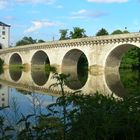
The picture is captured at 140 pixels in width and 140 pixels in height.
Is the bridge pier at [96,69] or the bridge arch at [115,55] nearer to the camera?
the bridge arch at [115,55]

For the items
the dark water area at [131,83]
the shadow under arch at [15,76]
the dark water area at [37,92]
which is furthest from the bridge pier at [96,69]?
the dark water area at [37,92]

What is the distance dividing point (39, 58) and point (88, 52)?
16177 mm

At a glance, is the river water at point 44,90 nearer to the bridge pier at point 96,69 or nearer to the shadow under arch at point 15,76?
the shadow under arch at point 15,76

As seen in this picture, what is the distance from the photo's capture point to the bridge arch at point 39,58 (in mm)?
58969

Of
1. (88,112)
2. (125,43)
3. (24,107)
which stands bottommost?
(24,107)

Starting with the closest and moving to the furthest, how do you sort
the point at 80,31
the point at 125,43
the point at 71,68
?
the point at 125,43 < the point at 71,68 < the point at 80,31

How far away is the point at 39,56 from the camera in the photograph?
61031 millimetres

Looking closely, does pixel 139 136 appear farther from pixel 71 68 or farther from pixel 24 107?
pixel 71 68

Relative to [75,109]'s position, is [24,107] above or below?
below

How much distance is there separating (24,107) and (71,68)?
4028cm

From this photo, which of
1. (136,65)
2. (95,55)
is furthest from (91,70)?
(136,65)

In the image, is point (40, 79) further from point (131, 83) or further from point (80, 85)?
point (131, 83)

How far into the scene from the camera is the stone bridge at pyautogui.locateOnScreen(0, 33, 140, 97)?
42125 millimetres

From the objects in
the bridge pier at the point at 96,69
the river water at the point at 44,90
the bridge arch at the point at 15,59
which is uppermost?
the bridge arch at the point at 15,59
